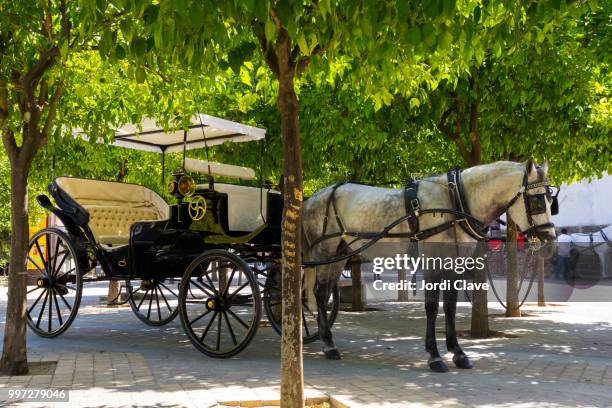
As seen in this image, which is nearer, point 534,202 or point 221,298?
point 534,202

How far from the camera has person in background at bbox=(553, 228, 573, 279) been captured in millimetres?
24594

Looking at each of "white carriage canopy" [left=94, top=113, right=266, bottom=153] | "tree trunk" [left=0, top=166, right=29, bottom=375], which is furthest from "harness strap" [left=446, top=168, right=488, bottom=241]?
"tree trunk" [left=0, top=166, right=29, bottom=375]

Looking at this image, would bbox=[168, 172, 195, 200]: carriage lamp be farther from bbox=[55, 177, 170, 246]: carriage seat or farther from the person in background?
the person in background

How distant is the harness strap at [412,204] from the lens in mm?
7715

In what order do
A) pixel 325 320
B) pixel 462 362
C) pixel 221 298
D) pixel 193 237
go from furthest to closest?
1. pixel 193 237
2. pixel 325 320
3. pixel 221 298
4. pixel 462 362

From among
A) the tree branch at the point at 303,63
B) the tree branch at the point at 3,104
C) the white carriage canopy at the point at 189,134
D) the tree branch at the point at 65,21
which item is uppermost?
the tree branch at the point at 65,21

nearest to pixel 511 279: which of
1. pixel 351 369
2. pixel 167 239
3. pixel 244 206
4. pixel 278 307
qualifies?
pixel 278 307

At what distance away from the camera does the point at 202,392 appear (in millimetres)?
6168

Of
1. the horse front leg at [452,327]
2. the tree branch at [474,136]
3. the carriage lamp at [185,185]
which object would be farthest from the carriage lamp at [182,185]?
the tree branch at [474,136]

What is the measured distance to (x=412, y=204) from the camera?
7754 mm

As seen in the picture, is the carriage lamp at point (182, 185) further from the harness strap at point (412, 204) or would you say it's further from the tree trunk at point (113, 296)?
the tree trunk at point (113, 296)

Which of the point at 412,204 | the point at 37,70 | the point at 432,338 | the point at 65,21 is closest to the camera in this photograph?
the point at 65,21

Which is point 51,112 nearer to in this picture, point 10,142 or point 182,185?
point 10,142

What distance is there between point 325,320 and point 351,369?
1.10 metres
